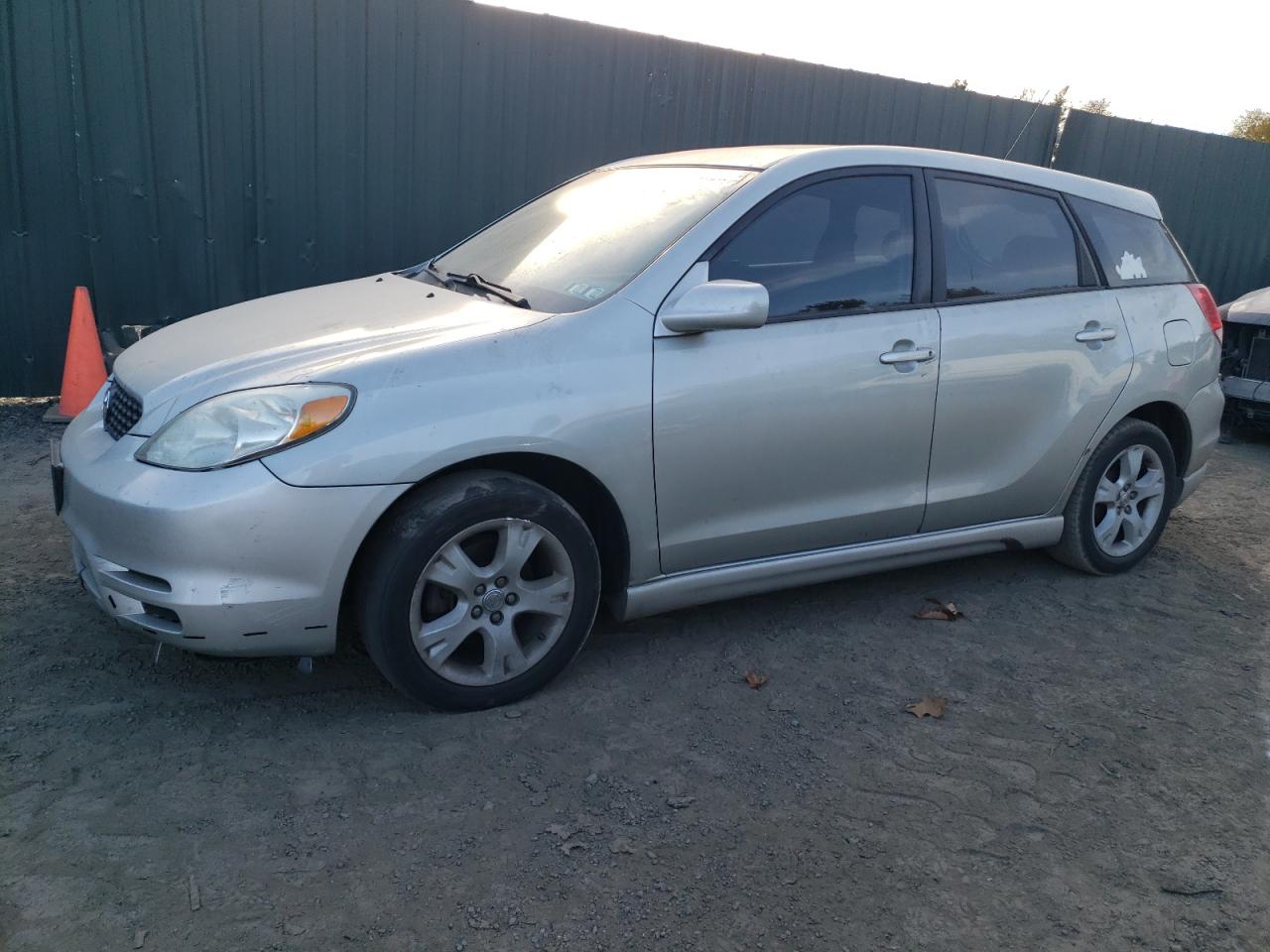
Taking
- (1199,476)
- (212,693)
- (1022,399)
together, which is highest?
(1022,399)

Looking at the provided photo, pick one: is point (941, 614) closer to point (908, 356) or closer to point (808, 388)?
point (908, 356)

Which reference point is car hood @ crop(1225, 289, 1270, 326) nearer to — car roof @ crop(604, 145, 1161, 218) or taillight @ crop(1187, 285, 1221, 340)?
taillight @ crop(1187, 285, 1221, 340)

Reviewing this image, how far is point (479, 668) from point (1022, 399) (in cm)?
236

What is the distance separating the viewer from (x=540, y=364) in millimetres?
3270

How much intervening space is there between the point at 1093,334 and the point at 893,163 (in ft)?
3.69

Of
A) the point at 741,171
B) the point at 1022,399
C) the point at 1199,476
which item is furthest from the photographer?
the point at 1199,476

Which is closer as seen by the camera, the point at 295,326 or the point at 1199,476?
the point at 295,326

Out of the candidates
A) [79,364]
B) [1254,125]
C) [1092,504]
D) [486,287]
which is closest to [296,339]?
[486,287]

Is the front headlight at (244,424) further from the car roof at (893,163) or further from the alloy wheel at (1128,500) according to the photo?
the alloy wheel at (1128,500)

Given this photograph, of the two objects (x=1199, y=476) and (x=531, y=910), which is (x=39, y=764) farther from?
(x=1199, y=476)

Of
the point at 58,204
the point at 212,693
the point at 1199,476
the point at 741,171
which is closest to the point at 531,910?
the point at 212,693

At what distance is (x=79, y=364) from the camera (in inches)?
246

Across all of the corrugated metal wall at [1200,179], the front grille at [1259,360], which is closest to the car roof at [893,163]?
the front grille at [1259,360]

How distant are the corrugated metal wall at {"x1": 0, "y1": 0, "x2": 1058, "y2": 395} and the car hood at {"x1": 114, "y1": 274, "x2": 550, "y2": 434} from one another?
3.09 metres
